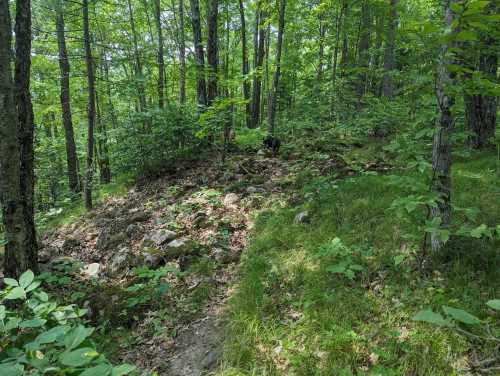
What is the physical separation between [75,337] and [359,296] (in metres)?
2.65

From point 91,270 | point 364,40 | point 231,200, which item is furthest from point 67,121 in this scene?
point 364,40

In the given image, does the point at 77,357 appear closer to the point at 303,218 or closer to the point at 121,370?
the point at 121,370

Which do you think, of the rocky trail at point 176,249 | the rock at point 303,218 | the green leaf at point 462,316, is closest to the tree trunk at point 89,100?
the rocky trail at point 176,249

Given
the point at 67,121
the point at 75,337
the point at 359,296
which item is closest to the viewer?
the point at 75,337

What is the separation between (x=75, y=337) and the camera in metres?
1.19

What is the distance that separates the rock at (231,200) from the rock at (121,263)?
79.2 inches

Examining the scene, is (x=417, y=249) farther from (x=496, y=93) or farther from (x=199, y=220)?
(x=199, y=220)

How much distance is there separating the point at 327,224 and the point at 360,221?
451 mm

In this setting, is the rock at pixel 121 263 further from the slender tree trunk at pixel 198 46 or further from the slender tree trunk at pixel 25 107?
the slender tree trunk at pixel 198 46

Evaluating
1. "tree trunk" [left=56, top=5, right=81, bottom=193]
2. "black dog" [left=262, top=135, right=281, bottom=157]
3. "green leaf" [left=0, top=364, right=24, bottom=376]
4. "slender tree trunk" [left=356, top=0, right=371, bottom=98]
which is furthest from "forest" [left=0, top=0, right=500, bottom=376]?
"tree trunk" [left=56, top=5, right=81, bottom=193]

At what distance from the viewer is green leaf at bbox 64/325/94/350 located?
1157 millimetres

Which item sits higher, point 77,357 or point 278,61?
point 278,61

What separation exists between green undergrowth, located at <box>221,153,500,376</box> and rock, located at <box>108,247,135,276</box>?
1905mm

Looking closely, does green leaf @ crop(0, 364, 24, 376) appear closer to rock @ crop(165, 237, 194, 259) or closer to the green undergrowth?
the green undergrowth
